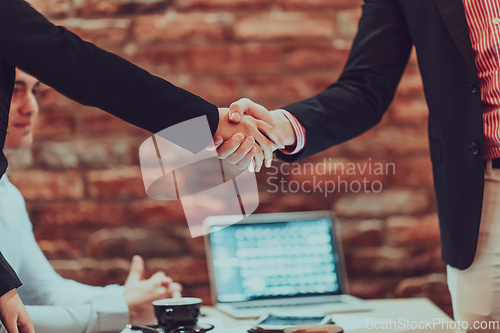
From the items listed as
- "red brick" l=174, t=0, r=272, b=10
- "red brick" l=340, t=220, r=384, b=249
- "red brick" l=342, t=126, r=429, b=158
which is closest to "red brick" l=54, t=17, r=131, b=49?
A: "red brick" l=174, t=0, r=272, b=10

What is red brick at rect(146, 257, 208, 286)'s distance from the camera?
137cm

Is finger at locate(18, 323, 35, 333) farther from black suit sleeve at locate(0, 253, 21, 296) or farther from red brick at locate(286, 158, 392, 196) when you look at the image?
red brick at locate(286, 158, 392, 196)

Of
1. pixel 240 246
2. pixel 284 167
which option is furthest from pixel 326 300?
pixel 284 167

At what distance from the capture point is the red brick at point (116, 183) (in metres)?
1.36

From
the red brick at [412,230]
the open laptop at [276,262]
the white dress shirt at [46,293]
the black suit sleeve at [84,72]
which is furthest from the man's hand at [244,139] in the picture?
the red brick at [412,230]

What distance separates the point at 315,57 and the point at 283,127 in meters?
0.49

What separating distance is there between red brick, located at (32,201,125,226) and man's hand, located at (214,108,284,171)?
0.57m

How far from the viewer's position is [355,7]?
4.53 feet

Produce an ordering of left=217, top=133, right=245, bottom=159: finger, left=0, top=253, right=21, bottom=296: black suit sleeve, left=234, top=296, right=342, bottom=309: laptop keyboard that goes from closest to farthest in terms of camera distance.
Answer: left=0, top=253, right=21, bottom=296: black suit sleeve < left=217, top=133, right=245, bottom=159: finger < left=234, top=296, right=342, bottom=309: laptop keyboard

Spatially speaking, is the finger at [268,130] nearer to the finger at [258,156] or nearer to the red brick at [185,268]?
the finger at [258,156]

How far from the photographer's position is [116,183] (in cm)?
137

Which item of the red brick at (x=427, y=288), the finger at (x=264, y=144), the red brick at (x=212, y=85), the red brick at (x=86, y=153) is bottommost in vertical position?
the red brick at (x=427, y=288)

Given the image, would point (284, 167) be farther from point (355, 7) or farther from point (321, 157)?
point (355, 7)

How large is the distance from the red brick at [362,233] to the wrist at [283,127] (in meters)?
0.51
